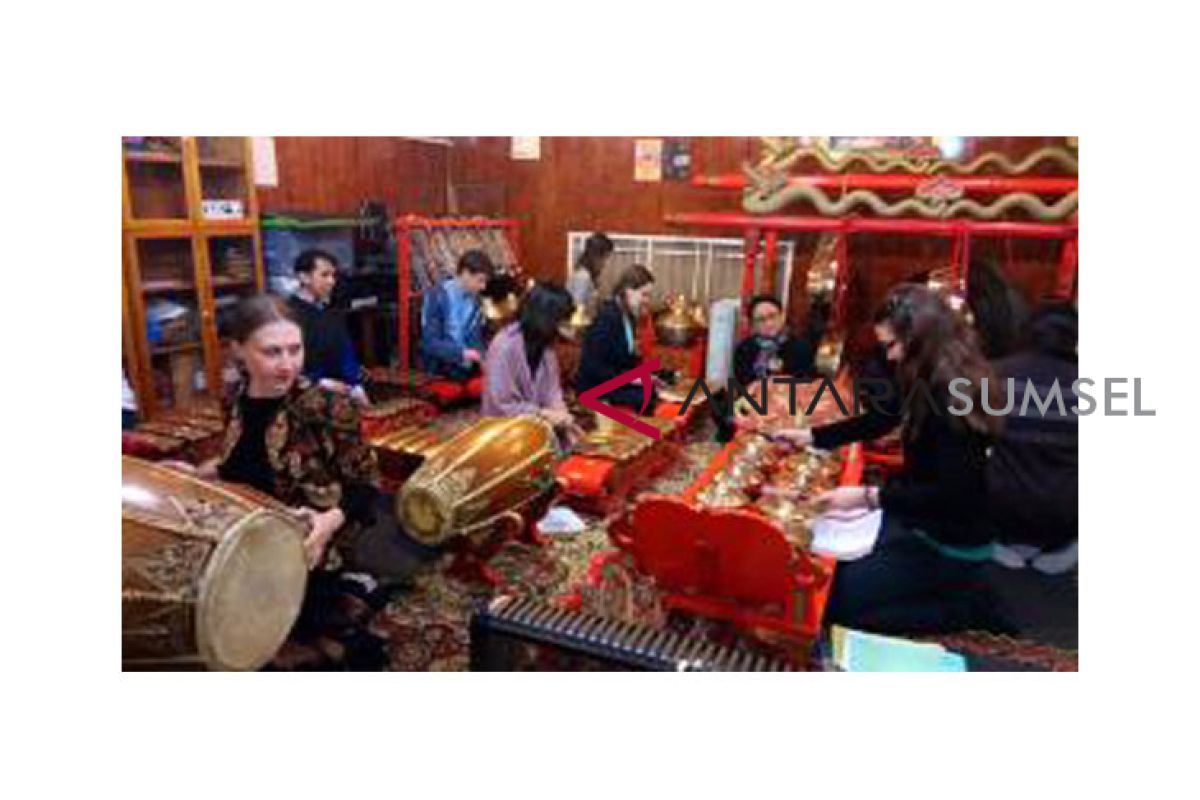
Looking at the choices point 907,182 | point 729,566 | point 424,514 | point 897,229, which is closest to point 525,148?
point 424,514

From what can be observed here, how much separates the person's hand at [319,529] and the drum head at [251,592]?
86 millimetres

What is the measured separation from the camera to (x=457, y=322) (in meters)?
2.26

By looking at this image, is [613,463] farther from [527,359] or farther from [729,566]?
[729,566]

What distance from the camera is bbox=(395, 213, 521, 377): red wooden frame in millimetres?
2064

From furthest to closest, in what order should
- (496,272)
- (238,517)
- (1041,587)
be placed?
(496,272), (1041,587), (238,517)

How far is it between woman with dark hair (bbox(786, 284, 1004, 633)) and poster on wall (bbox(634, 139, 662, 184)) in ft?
2.07

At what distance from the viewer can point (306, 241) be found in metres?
1.94

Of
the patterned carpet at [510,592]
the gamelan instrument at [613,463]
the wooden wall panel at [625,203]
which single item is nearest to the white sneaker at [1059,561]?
the patterned carpet at [510,592]

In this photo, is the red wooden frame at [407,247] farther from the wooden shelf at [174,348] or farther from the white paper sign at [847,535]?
the white paper sign at [847,535]

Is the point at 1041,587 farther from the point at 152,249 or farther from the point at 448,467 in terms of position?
the point at 152,249

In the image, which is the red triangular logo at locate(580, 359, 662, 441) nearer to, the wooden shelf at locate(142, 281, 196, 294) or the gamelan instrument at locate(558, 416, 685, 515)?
the gamelan instrument at locate(558, 416, 685, 515)

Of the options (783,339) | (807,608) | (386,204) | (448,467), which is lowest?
(807,608)

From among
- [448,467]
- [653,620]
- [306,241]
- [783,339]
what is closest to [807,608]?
[653,620]

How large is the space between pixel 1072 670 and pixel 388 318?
1.76 meters
